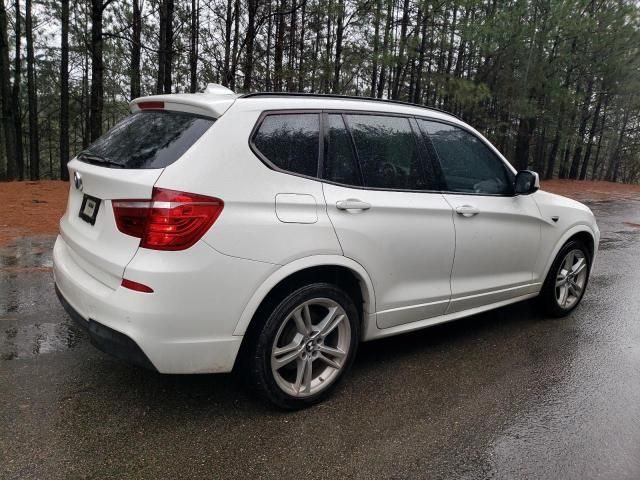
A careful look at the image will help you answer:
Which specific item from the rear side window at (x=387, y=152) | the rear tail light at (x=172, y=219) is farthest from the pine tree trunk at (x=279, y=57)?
the rear tail light at (x=172, y=219)

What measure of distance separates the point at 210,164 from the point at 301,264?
2.34ft

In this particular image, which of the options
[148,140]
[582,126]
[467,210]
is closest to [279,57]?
[467,210]

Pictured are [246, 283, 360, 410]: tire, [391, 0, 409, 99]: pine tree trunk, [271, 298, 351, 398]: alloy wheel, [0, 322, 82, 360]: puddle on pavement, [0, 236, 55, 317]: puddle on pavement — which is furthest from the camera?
[391, 0, 409, 99]: pine tree trunk

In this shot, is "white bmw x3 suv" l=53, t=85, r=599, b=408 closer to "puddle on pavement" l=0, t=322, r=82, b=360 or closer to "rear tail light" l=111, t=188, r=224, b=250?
"rear tail light" l=111, t=188, r=224, b=250

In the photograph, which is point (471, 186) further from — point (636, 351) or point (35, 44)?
point (35, 44)

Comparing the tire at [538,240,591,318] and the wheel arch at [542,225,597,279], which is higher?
the wheel arch at [542,225,597,279]

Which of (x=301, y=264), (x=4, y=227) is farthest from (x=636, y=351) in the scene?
(x=4, y=227)

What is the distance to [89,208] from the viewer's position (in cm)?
289

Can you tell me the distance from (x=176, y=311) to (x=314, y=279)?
83cm

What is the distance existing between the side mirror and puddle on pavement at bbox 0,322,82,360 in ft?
12.0

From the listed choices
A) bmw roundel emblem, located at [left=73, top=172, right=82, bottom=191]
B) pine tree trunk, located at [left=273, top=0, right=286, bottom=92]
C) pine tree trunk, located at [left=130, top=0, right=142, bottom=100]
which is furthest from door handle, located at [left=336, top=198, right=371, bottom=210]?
pine tree trunk, located at [left=130, top=0, right=142, bottom=100]

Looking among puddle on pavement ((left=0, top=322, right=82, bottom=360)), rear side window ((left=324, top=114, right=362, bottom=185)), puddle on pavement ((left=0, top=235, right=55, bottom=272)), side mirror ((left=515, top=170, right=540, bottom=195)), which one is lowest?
puddle on pavement ((left=0, top=235, right=55, bottom=272))

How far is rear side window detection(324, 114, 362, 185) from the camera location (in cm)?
305

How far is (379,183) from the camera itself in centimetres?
326
